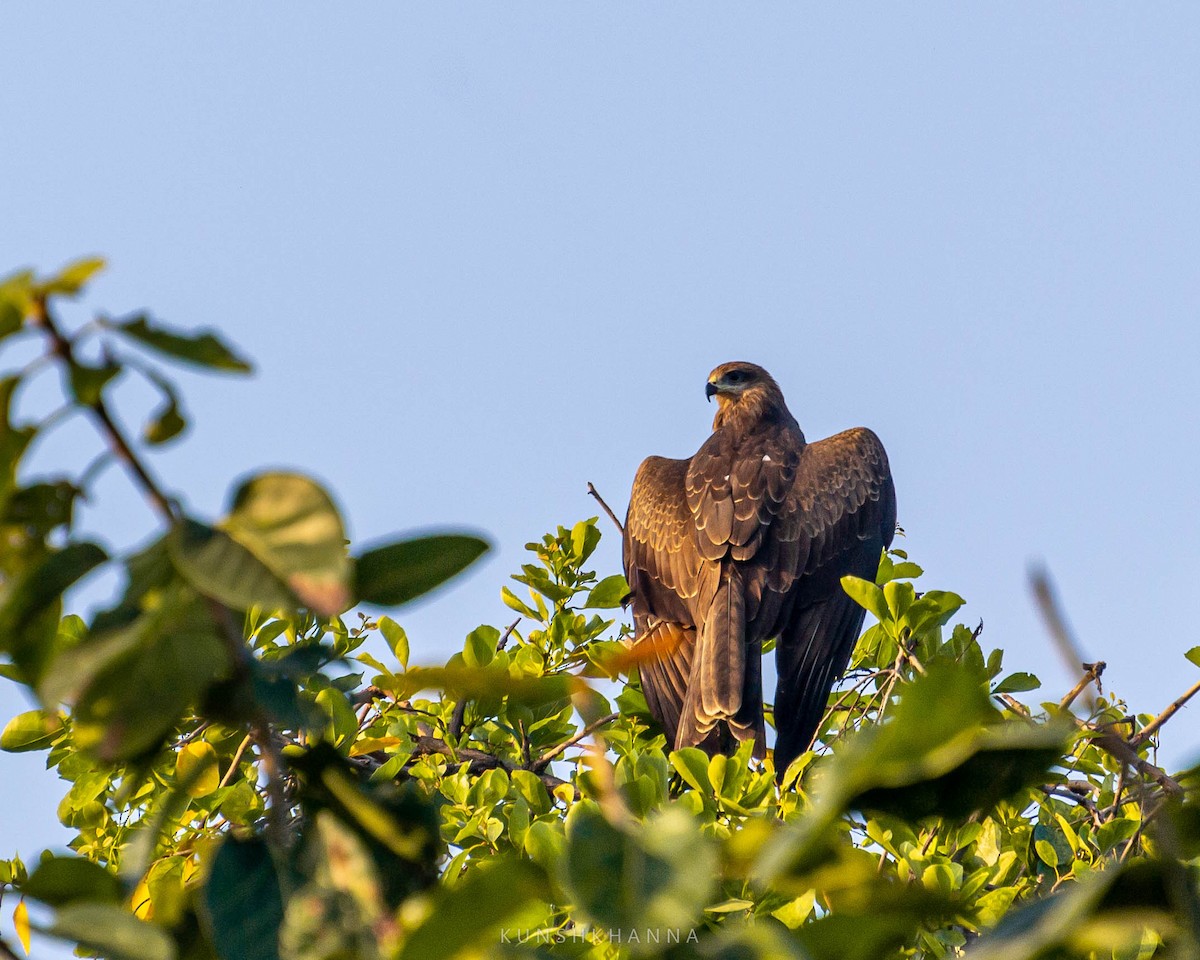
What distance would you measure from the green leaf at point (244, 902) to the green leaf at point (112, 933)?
3.9 inches

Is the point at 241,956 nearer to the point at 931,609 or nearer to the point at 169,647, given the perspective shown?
the point at 169,647

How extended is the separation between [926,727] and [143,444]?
0.55 meters

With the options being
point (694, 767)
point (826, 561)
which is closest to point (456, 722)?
point (694, 767)

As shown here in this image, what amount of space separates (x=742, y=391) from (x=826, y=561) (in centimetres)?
242

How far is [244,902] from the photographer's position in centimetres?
96

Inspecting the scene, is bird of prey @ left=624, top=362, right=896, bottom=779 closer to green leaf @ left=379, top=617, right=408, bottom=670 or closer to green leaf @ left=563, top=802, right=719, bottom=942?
green leaf @ left=379, top=617, right=408, bottom=670

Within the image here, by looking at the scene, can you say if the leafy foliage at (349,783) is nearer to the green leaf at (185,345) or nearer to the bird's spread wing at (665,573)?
the green leaf at (185,345)

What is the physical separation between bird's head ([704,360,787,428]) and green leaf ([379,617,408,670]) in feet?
16.8

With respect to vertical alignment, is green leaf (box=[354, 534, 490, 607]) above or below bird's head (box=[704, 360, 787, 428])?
below

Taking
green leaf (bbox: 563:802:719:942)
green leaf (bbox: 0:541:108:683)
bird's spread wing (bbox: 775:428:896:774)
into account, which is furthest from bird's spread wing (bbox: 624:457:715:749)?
green leaf (bbox: 563:802:719:942)

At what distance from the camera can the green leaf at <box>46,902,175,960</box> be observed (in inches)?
32.3

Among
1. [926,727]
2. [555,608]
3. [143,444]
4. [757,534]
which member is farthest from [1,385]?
[757,534]

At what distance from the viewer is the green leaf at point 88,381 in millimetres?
861

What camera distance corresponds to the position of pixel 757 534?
307 inches
